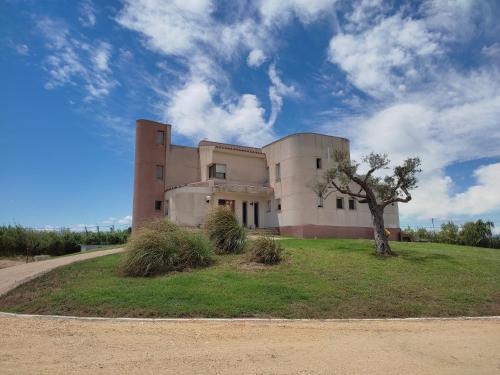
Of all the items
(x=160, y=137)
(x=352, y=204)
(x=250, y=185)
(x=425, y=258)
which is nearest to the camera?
(x=425, y=258)

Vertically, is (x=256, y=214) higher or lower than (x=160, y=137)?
lower

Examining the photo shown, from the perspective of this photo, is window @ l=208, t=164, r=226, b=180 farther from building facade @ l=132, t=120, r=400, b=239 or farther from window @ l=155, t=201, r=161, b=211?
window @ l=155, t=201, r=161, b=211

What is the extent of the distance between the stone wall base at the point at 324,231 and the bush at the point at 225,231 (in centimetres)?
1357

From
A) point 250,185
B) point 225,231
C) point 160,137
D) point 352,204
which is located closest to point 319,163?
point 352,204

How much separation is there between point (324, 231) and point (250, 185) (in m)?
7.53

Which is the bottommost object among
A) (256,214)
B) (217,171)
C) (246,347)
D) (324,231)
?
(246,347)

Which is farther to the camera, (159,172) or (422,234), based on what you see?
(422,234)

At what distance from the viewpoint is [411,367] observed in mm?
7215

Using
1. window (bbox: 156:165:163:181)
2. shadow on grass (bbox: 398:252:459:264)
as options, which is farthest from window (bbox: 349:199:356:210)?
window (bbox: 156:165:163:181)

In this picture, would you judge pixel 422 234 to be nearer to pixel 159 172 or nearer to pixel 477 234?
pixel 477 234

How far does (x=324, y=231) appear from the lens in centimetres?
3281

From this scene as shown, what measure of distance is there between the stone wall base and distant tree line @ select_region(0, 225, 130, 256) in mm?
15777

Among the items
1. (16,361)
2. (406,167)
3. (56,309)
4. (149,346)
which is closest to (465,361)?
(149,346)

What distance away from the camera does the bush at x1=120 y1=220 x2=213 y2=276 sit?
15289 mm
